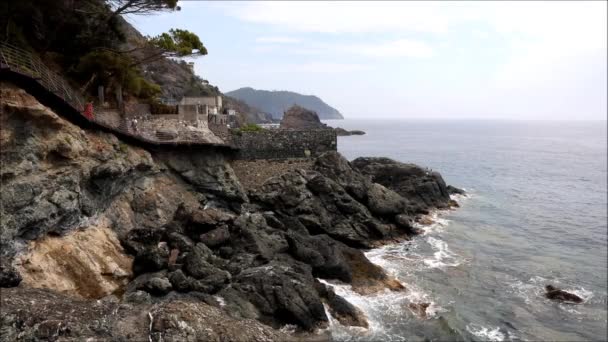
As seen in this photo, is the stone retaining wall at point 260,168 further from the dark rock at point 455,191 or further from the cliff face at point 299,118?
the cliff face at point 299,118

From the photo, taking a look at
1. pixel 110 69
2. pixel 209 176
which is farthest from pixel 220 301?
pixel 110 69

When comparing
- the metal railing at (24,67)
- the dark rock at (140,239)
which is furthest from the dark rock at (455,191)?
the metal railing at (24,67)

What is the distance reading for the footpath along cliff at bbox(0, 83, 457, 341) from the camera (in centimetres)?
1476

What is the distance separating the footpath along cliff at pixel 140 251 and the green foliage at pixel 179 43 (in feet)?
21.8

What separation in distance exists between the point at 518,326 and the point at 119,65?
86.9 ft

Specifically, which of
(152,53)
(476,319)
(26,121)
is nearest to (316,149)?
(152,53)

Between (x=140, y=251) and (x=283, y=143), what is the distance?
1645 cm

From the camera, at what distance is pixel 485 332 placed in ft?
64.5

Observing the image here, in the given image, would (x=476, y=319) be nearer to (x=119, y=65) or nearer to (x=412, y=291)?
(x=412, y=291)

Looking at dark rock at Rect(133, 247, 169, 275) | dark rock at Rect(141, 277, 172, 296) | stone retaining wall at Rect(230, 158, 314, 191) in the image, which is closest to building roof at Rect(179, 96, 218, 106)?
stone retaining wall at Rect(230, 158, 314, 191)

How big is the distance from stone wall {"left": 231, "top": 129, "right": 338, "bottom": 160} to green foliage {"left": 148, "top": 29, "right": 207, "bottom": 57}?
22.1ft

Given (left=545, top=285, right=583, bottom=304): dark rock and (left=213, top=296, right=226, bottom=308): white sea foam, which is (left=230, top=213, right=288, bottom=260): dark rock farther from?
(left=545, top=285, right=583, bottom=304): dark rock

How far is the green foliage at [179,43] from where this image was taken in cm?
2984

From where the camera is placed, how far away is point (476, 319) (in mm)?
20844
